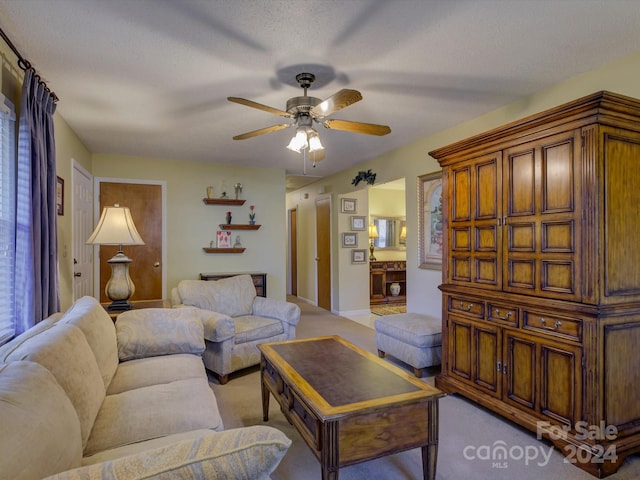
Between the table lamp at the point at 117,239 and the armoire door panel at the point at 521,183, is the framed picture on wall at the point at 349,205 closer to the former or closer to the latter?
the table lamp at the point at 117,239

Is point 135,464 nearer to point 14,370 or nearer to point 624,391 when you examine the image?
point 14,370

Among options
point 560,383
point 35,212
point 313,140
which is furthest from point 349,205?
point 35,212

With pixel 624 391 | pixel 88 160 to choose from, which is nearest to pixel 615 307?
pixel 624 391

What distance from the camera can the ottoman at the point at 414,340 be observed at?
3.27 metres

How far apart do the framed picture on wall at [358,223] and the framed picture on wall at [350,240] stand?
127 mm

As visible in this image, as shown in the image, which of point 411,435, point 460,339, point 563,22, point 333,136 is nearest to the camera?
point 411,435

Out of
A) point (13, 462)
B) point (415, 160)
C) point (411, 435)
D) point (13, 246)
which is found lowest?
point (411, 435)

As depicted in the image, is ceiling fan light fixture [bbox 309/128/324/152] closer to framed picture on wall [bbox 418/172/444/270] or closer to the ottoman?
framed picture on wall [bbox 418/172/444/270]

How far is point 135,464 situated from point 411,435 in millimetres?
1340

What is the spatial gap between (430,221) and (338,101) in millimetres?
2270

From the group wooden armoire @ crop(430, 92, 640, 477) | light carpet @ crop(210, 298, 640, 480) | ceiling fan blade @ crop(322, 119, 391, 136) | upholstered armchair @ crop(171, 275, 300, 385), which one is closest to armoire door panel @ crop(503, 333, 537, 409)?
wooden armoire @ crop(430, 92, 640, 477)

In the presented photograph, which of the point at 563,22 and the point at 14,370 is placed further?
the point at 563,22

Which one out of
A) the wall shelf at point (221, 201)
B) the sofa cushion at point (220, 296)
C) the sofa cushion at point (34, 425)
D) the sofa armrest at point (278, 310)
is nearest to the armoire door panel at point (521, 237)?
the sofa armrest at point (278, 310)

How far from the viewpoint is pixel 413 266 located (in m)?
4.23
